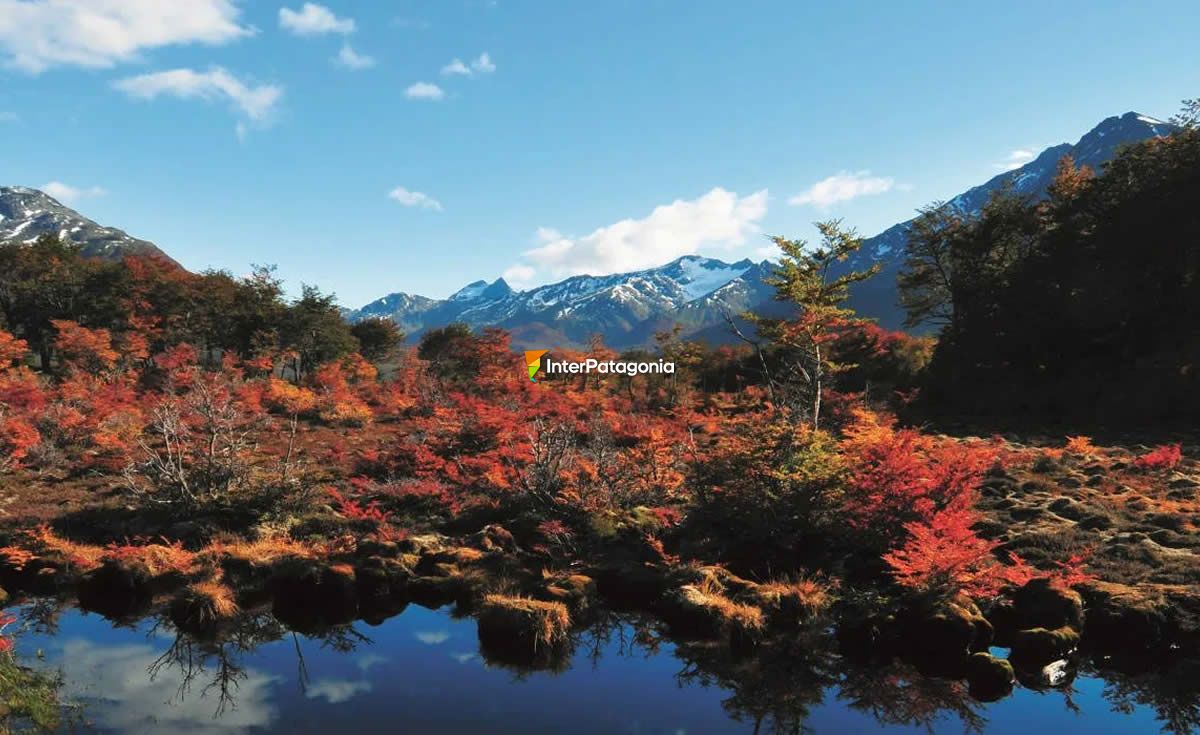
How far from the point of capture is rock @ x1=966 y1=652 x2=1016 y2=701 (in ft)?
34.0

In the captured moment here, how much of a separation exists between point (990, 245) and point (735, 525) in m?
37.5

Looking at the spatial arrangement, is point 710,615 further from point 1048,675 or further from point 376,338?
point 376,338

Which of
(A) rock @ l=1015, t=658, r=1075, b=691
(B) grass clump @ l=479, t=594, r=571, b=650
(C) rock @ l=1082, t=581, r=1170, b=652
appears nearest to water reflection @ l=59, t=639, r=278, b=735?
(B) grass clump @ l=479, t=594, r=571, b=650

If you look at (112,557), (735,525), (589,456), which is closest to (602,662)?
(735,525)

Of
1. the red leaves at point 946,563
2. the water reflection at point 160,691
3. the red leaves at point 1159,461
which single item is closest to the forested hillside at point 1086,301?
the red leaves at point 1159,461

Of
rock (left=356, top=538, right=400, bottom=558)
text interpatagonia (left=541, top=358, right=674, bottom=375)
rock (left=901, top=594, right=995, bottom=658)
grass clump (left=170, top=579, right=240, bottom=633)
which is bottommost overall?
rock (left=901, top=594, right=995, bottom=658)

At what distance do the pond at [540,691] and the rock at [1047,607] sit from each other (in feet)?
2.98

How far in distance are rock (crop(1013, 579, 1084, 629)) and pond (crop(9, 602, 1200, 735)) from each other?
91 centimetres

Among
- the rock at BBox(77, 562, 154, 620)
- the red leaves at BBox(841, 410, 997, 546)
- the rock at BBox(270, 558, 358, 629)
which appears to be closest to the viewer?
the rock at BBox(270, 558, 358, 629)

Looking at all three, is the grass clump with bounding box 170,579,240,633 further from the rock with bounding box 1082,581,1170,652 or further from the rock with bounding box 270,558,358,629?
the rock with bounding box 1082,581,1170,652

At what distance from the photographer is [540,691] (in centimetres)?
1090

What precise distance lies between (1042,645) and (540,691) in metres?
9.41

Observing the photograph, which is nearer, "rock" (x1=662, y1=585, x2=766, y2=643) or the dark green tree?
"rock" (x1=662, y1=585, x2=766, y2=643)

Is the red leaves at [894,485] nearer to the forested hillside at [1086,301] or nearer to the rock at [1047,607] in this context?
the rock at [1047,607]
